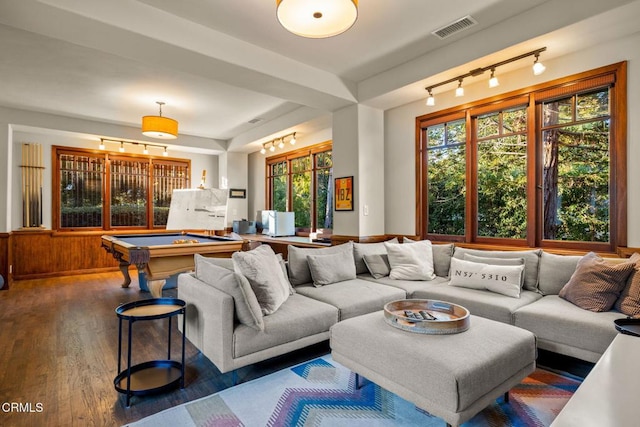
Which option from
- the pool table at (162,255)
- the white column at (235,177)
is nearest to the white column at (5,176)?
the pool table at (162,255)

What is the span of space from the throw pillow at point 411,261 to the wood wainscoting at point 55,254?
5.75m

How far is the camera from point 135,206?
726 cm

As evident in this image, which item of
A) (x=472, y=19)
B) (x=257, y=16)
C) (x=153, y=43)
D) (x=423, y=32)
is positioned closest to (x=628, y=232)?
(x=472, y=19)

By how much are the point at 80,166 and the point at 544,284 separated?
7686 millimetres

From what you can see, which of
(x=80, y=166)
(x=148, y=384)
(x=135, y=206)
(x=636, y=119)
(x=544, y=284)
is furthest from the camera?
(x=135, y=206)

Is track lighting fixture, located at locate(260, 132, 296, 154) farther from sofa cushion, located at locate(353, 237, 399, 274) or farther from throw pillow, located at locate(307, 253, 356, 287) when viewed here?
throw pillow, located at locate(307, 253, 356, 287)

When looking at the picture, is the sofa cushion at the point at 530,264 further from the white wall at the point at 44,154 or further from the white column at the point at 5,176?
the white wall at the point at 44,154

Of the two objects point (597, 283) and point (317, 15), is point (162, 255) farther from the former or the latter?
point (597, 283)

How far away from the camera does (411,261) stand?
3.64 m

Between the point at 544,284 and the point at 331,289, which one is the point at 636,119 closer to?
the point at 544,284

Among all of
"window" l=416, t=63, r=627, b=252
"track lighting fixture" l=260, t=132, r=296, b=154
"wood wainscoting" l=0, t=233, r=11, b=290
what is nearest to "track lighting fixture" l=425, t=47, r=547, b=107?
"window" l=416, t=63, r=627, b=252

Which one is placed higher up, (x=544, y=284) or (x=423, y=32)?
(x=423, y=32)

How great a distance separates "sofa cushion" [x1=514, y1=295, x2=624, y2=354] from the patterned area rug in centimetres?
29

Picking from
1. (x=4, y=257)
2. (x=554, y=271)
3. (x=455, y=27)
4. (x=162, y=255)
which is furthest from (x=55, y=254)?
(x=554, y=271)
